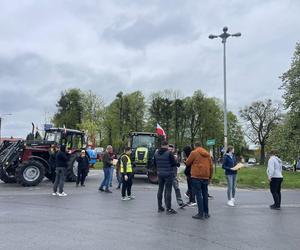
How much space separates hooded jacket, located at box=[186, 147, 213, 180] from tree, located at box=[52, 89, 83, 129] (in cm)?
6157

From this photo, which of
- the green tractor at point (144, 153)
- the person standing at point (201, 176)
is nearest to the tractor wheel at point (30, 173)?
the green tractor at point (144, 153)

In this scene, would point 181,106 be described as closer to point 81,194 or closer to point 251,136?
point 251,136

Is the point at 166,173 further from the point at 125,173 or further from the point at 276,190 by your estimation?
the point at 276,190

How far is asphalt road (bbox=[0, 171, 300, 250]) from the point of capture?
8000 millimetres

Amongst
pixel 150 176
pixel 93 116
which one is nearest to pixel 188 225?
pixel 150 176

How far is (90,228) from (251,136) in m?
75.8

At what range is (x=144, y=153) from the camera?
22.4 m

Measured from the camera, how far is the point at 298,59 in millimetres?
40000

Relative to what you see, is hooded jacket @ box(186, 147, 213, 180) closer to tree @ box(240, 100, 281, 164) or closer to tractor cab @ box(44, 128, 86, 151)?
tractor cab @ box(44, 128, 86, 151)

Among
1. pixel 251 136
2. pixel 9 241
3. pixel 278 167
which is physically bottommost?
pixel 9 241

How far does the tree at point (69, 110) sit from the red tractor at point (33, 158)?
49.3 metres

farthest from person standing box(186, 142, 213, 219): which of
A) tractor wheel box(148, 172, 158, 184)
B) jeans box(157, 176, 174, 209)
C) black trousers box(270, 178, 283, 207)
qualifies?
tractor wheel box(148, 172, 158, 184)

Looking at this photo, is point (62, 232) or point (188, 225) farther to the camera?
point (188, 225)

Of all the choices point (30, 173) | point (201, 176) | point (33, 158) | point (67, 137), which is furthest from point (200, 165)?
point (67, 137)
